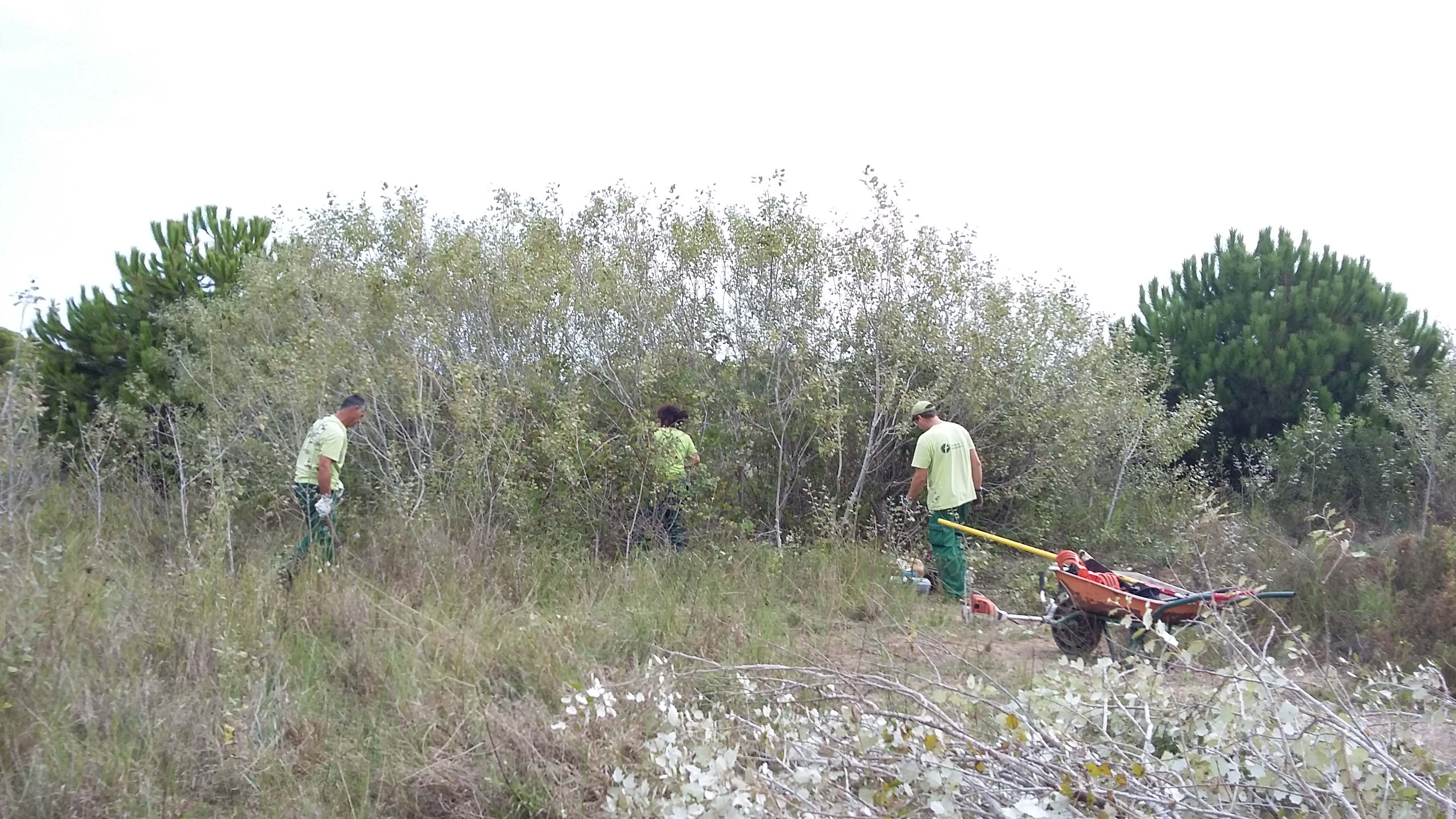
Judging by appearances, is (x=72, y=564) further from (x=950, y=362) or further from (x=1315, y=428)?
(x=1315, y=428)

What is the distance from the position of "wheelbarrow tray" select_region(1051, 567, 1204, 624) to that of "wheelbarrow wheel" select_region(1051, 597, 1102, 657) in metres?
0.10

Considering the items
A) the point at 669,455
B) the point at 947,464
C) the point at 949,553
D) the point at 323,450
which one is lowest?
the point at 949,553

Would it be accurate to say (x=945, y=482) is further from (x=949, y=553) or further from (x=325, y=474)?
(x=325, y=474)

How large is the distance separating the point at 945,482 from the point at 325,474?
159 inches

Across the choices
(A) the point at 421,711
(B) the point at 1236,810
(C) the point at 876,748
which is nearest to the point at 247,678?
(A) the point at 421,711

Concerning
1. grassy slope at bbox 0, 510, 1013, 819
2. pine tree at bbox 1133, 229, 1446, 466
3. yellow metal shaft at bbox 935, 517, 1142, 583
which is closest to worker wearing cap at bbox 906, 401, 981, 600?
yellow metal shaft at bbox 935, 517, 1142, 583

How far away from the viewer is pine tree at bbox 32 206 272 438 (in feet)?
36.0

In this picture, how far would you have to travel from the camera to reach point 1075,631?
5.65 metres

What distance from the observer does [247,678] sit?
4371 millimetres

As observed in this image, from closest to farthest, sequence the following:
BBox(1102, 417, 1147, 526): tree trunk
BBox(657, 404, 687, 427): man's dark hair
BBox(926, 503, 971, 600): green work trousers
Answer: BBox(926, 503, 971, 600): green work trousers, BBox(657, 404, 687, 427): man's dark hair, BBox(1102, 417, 1147, 526): tree trunk

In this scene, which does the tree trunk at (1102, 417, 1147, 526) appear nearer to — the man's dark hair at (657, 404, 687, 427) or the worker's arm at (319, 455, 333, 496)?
the man's dark hair at (657, 404, 687, 427)

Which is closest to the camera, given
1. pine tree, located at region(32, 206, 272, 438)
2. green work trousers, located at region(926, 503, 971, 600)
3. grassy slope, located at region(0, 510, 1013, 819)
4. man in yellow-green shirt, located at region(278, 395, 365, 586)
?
grassy slope, located at region(0, 510, 1013, 819)

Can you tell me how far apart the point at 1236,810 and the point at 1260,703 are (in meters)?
0.38

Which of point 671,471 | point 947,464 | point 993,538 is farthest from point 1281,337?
point 671,471
